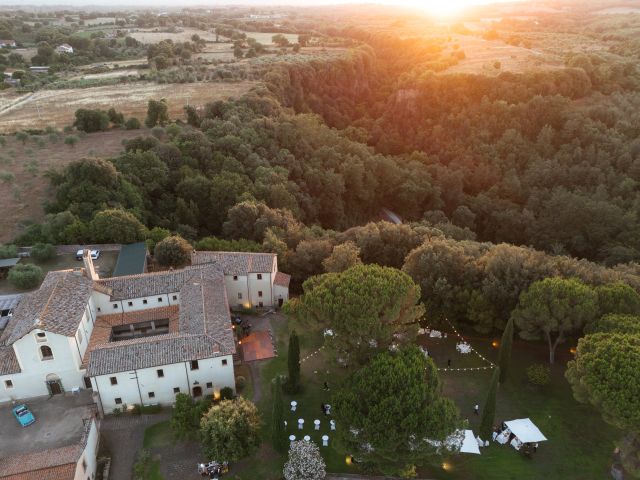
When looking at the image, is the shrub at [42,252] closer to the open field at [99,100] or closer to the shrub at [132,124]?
the shrub at [132,124]

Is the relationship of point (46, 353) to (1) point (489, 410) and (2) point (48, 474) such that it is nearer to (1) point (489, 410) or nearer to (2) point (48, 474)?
(2) point (48, 474)

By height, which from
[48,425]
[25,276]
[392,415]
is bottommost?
[48,425]

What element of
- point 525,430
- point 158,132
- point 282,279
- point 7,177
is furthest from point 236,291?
point 158,132

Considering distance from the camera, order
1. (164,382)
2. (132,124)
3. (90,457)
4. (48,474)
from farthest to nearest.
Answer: (132,124) < (164,382) < (90,457) < (48,474)

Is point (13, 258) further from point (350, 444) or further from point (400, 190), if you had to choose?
point (400, 190)

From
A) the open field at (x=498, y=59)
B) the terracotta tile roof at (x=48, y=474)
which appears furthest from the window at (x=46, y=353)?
the open field at (x=498, y=59)
